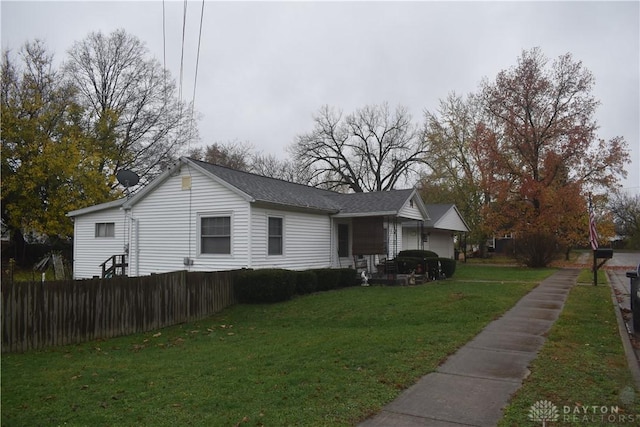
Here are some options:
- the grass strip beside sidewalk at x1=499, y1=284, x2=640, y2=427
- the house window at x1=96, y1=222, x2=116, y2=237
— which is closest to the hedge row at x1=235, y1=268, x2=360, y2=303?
the grass strip beside sidewalk at x1=499, y1=284, x2=640, y2=427

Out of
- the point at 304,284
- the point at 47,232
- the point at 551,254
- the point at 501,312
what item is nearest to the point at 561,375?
the point at 501,312

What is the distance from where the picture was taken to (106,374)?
703 cm

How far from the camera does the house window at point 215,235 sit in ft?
51.7

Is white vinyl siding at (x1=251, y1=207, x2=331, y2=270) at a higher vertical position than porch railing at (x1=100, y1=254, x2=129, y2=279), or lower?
higher

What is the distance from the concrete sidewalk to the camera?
4695mm

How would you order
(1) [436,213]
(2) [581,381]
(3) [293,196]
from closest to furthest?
(2) [581,381] < (3) [293,196] < (1) [436,213]

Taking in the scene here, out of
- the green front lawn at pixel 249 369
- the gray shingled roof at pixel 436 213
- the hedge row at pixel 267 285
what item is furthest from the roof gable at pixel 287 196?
the gray shingled roof at pixel 436 213

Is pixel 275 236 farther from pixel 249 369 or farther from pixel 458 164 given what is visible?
pixel 458 164

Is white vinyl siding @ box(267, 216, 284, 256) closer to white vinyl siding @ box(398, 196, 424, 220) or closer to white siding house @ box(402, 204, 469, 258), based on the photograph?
white vinyl siding @ box(398, 196, 424, 220)

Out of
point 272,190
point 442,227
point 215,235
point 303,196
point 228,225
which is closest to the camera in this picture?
point 228,225

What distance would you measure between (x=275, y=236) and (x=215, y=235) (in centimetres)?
201

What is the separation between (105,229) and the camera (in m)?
20.3

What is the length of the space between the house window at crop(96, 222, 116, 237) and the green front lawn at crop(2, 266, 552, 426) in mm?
9983

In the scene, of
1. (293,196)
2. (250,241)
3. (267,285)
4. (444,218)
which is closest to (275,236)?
(250,241)
